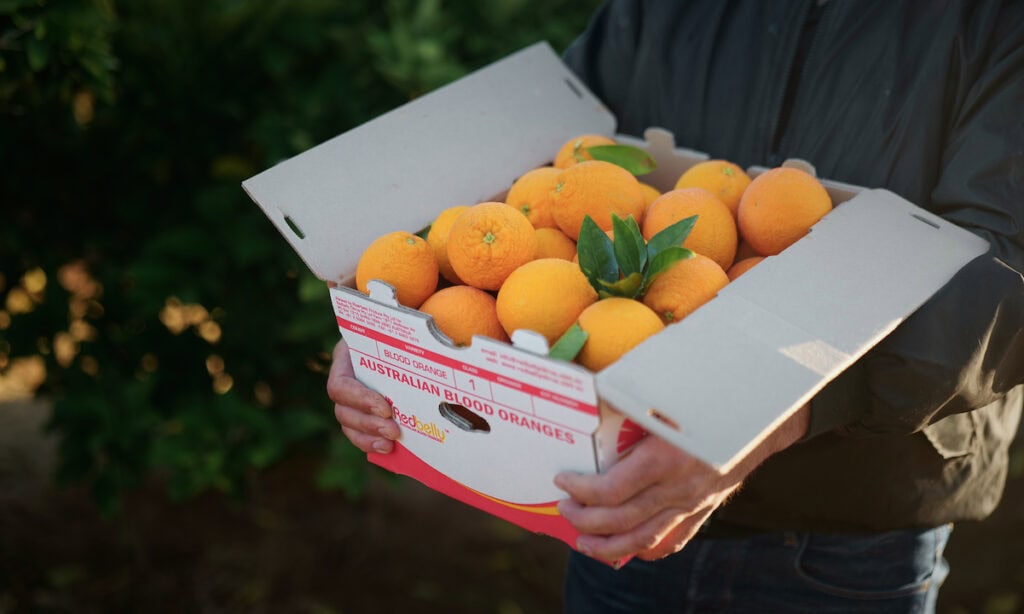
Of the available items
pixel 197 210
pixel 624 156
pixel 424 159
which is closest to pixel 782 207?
pixel 624 156

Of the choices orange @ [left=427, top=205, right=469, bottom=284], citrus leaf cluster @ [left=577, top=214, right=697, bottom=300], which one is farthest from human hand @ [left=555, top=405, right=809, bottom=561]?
orange @ [left=427, top=205, right=469, bottom=284]

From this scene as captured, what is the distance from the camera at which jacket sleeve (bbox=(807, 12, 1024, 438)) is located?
115 centimetres

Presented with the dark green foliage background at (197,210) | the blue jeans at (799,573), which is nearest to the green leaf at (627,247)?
the blue jeans at (799,573)

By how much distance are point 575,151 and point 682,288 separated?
0.47 m

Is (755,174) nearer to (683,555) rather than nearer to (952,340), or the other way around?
(952,340)

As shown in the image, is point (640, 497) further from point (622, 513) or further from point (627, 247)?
point (627, 247)

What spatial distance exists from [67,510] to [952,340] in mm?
2777

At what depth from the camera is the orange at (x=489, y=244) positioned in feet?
3.98

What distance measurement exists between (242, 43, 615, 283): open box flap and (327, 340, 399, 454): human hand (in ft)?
0.55

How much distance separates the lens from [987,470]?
1.49m

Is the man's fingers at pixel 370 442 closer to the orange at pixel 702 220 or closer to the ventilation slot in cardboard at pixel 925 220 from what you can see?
the orange at pixel 702 220

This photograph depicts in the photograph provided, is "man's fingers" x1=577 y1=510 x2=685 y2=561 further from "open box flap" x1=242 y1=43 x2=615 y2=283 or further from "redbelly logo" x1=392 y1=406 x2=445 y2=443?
"open box flap" x1=242 y1=43 x2=615 y2=283

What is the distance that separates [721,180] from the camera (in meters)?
1.39

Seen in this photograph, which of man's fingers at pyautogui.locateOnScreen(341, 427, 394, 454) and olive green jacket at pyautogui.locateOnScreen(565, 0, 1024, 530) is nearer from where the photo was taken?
olive green jacket at pyautogui.locateOnScreen(565, 0, 1024, 530)
